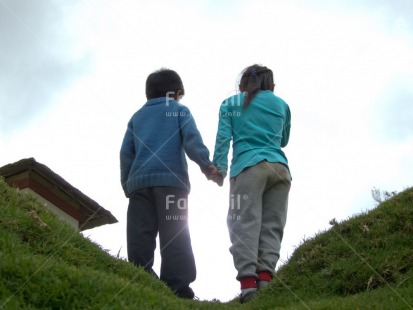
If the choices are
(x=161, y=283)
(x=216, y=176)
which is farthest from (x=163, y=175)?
(x=161, y=283)

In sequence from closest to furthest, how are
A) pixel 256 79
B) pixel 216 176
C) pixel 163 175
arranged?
pixel 163 175 → pixel 216 176 → pixel 256 79

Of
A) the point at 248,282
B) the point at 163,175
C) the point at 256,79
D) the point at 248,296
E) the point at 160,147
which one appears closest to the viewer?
the point at 248,296

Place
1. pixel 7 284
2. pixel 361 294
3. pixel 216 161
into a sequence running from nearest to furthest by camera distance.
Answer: pixel 7 284
pixel 361 294
pixel 216 161

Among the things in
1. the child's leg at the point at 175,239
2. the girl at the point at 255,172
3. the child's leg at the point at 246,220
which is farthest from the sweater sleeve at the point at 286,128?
the child's leg at the point at 175,239

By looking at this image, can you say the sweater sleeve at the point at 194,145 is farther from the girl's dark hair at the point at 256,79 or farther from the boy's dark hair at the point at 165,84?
the girl's dark hair at the point at 256,79

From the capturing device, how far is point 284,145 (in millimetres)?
8859

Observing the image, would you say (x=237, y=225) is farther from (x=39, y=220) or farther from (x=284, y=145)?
(x=39, y=220)

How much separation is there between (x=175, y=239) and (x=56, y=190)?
9387mm

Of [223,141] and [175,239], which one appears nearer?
[175,239]

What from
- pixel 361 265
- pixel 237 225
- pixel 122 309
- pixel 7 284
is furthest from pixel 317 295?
pixel 7 284

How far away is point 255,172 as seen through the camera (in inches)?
309

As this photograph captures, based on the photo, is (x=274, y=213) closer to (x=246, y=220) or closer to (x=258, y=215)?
(x=258, y=215)

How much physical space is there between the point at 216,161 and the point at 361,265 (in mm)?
2542

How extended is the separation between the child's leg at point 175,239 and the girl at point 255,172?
0.52m
